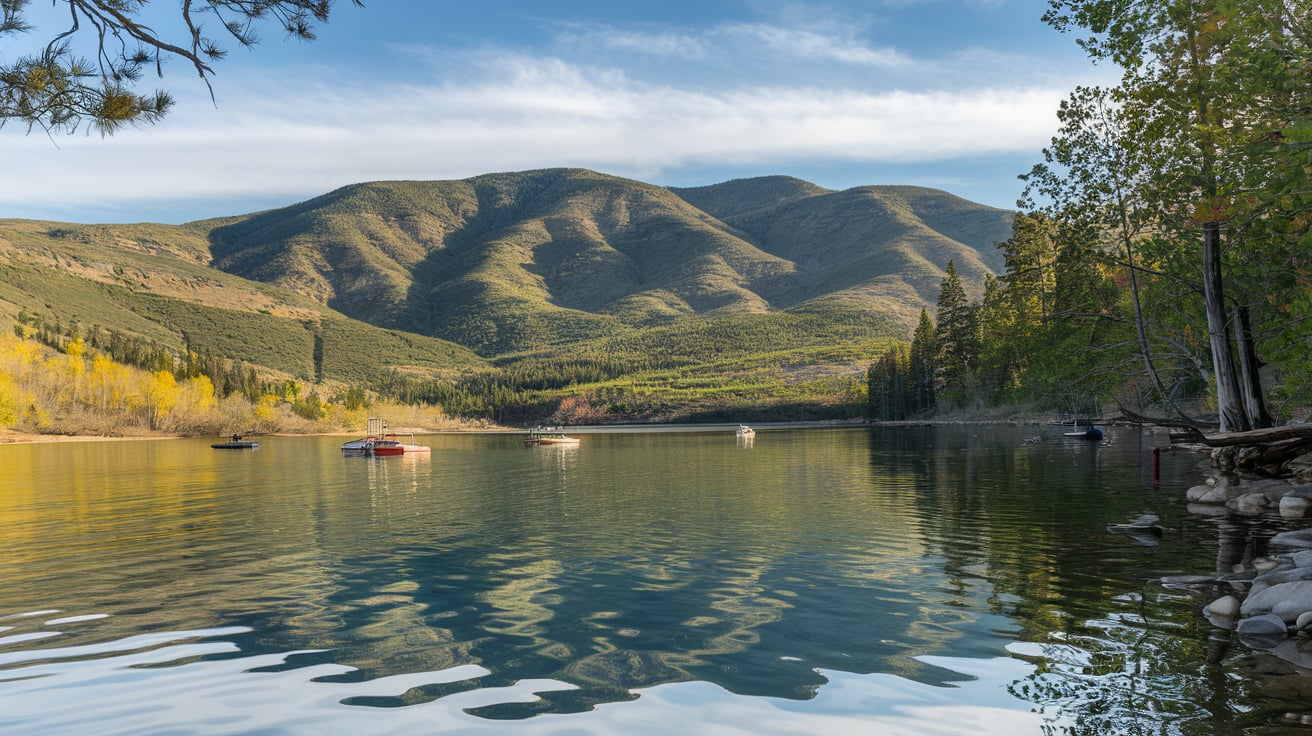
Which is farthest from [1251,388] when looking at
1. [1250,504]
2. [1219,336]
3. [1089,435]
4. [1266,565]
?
[1089,435]

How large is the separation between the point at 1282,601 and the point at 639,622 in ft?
35.6

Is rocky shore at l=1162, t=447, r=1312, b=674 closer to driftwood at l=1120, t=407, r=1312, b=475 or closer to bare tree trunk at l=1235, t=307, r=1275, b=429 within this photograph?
driftwood at l=1120, t=407, r=1312, b=475

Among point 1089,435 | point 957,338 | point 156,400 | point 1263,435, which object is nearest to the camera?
point 1263,435

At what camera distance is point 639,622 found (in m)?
15.2

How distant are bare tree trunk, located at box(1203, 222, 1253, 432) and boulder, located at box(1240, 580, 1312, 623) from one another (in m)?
15.8

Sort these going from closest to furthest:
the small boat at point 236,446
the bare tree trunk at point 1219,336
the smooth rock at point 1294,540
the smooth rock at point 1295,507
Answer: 1. the smooth rock at point 1294,540
2. the smooth rock at point 1295,507
3. the bare tree trunk at point 1219,336
4. the small boat at point 236,446

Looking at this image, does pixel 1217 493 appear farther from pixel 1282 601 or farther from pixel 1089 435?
pixel 1089 435

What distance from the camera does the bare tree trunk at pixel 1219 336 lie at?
2670 centimetres

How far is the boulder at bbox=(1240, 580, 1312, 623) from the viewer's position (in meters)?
12.8

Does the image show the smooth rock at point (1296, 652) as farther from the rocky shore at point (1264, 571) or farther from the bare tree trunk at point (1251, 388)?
the bare tree trunk at point (1251, 388)

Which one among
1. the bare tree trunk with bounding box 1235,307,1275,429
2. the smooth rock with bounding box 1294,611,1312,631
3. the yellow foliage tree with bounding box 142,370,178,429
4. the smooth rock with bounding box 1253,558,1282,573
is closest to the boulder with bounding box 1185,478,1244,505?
the bare tree trunk with bounding box 1235,307,1275,429

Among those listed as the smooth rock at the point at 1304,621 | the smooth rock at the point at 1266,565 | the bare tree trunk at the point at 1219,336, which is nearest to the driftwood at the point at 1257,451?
the bare tree trunk at the point at 1219,336

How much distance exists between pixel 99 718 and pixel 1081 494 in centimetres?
3572

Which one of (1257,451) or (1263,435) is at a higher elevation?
(1263,435)
